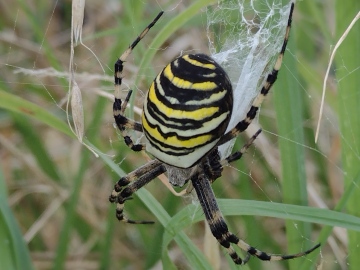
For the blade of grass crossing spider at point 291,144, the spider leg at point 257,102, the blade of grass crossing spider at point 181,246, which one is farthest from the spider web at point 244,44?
the blade of grass crossing spider at point 181,246

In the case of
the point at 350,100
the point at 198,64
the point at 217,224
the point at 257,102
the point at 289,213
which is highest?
the point at 198,64

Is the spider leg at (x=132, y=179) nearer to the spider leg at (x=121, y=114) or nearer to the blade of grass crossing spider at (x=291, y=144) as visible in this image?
the spider leg at (x=121, y=114)

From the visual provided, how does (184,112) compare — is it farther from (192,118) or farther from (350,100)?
(350,100)

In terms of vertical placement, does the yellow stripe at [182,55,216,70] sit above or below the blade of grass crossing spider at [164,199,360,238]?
above

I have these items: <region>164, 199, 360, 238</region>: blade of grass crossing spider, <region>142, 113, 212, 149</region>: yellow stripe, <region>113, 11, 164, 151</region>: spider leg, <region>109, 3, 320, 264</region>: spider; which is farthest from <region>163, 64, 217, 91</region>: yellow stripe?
<region>113, 11, 164, 151</region>: spider leg

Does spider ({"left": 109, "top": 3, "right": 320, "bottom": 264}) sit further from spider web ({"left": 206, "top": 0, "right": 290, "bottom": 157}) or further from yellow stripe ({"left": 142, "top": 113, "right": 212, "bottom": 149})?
spider web ({"left": 206, "top": 0, "right": 290, "bottom": 157})

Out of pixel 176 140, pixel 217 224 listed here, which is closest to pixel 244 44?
pixel 176 140

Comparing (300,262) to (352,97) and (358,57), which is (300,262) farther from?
(358,57)
